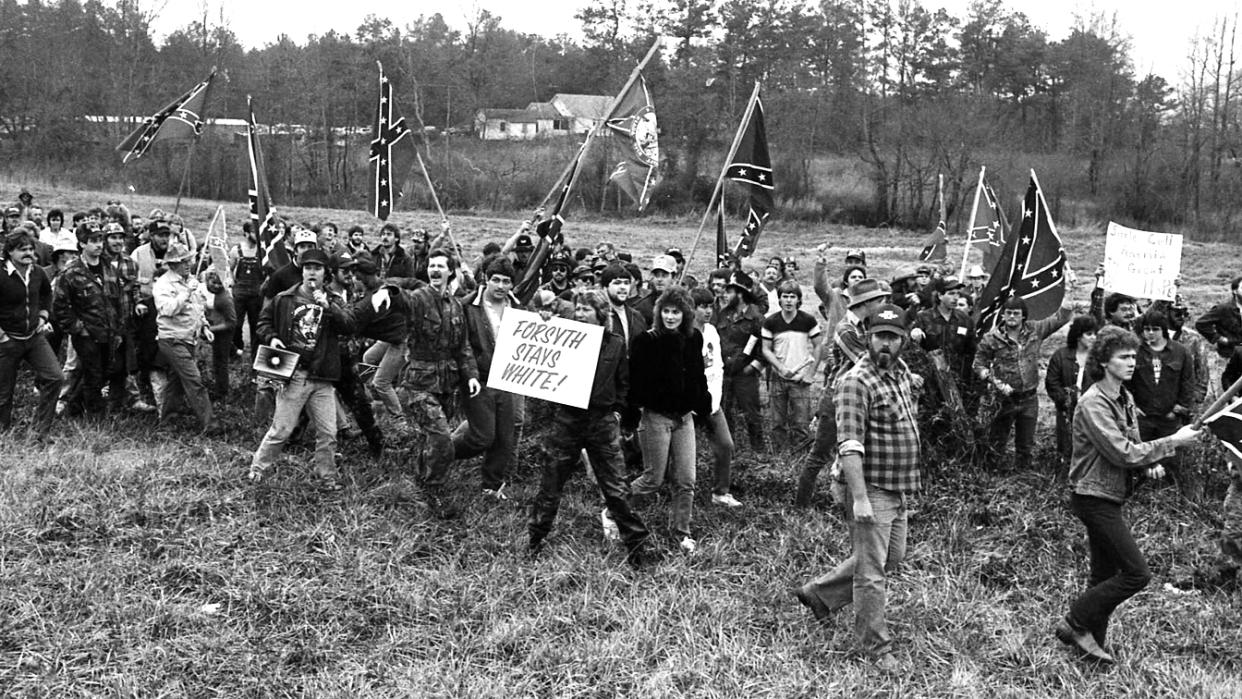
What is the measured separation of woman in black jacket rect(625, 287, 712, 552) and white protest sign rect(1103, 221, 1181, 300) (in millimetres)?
4780

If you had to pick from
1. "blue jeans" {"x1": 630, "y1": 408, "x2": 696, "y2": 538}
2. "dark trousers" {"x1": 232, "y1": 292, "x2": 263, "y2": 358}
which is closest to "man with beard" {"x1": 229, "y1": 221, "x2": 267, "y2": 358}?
"dark trousers" {"x1": 232, "y1": 292, "x2": 263, "y2": 358}

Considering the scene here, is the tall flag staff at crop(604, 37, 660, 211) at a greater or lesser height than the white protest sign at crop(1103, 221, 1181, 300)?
greater

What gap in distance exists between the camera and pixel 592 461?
23.0ft

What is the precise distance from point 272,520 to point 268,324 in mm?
1531

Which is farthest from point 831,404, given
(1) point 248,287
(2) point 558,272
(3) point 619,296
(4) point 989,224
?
(1) point 248,287

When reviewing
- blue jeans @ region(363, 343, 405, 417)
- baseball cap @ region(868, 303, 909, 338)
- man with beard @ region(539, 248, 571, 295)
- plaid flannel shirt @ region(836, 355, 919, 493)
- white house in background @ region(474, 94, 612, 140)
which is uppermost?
white house in background @ region(474, 94, 612, 140)

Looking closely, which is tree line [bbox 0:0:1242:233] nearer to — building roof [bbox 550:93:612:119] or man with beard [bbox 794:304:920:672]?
building roof [bbox 550:93:612:119]

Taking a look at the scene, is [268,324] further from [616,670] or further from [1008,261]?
[1008,261]

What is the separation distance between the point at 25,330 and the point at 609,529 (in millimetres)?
5426

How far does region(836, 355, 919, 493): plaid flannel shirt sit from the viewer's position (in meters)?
5.59

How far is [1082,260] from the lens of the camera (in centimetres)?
2948

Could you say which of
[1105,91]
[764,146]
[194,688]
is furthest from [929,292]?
[1105,91]

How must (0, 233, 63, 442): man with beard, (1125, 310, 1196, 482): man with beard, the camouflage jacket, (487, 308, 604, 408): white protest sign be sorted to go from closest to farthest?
(487, 308, 604, 408): white protest sign
(1125, 310, 1196, 482): man with beard
(0, 233, 63, 442): man with beard
the camouflage jacket

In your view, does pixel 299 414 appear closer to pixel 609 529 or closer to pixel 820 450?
pixel 609 529
